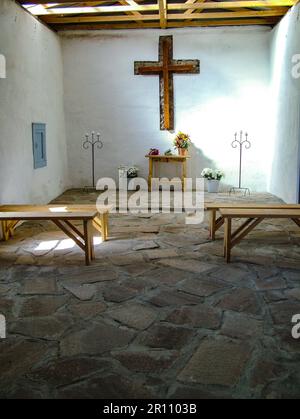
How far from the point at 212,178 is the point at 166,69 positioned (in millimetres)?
2263

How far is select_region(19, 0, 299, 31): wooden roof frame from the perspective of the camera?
651cm

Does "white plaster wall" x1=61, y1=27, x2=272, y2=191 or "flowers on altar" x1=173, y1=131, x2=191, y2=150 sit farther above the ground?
"white plaster wall" x1=61, y1=27, x2=272, y2=191

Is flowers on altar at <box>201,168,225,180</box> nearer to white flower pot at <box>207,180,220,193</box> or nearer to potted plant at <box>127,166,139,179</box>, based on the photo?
white flower pot at <box>207,180,220,193</box>

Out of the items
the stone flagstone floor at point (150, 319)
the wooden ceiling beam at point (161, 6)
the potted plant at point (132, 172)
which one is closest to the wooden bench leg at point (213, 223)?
the stone flagstone floor at point (150, 319)

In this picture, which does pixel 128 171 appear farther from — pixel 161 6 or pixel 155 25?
pixel 161 6

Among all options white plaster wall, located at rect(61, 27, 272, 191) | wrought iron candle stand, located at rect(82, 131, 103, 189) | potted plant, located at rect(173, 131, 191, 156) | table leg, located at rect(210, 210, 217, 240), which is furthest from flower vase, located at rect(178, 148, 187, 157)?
table leg, located at rect(210, 210, 217, 240)

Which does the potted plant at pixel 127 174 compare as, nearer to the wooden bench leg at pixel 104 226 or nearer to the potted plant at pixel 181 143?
the potted plant at pixel 181 143

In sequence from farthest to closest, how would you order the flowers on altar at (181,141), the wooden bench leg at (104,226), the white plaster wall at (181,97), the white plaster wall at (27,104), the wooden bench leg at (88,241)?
the white plaster wall at (181,97) → the flowers on altar at (181,141) → the white plaster wall at (27,104) → the wooden bench leg at (104,226) → the wooden bench leg at (88,241)

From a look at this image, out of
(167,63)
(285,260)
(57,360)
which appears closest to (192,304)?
(57,360)

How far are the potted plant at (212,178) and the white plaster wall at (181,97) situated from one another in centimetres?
34

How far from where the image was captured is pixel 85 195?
798 centimetres

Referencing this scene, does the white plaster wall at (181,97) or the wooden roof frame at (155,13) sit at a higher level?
the wooden roof frame at (155,13)

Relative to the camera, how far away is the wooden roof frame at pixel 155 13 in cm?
651

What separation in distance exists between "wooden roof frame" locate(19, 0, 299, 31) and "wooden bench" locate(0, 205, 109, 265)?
2937 millimetres
